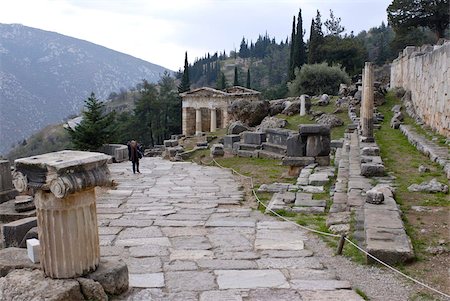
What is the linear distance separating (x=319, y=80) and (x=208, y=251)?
31065 mm

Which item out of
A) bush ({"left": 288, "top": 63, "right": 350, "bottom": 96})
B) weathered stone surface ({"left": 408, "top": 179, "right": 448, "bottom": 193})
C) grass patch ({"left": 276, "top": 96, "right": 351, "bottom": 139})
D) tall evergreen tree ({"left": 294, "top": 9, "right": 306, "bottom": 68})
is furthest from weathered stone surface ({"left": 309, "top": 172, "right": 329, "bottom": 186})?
tall evergreen tree ({"left": 294, "top": 9, "right": 306, "bottom": 68})

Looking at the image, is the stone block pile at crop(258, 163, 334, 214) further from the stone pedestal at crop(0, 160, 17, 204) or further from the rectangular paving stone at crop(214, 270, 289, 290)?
the stone pedestal at crop(0, 160, 17, 204)

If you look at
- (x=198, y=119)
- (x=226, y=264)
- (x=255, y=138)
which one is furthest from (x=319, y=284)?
(x=198, y=119)

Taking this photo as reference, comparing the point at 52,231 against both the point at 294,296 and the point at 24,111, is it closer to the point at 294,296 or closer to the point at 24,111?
the point at 294,296

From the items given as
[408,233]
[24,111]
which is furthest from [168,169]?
[24,111]

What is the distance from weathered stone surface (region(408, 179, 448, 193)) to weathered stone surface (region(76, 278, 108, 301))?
5.43 metres

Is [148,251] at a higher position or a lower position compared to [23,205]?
lower

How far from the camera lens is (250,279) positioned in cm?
442

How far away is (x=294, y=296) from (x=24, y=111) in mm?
137384

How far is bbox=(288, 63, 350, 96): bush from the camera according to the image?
34.7 m

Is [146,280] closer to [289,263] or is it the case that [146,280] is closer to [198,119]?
[289,263]

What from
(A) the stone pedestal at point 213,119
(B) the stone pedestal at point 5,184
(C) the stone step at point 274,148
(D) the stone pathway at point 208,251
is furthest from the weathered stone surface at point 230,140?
(A) the stone pedestal at point 213,119

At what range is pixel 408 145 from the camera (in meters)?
12.5

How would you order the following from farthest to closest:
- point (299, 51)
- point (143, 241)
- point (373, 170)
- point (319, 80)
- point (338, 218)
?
point (299, 51) → point (319, 80) → point (373, 170) → point (338, 218) → point (143, 241)
